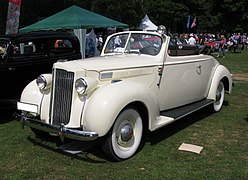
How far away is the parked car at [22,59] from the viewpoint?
19.6ft

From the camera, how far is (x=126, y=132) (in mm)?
4078

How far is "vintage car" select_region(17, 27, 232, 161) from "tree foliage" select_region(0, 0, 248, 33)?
26.4 m

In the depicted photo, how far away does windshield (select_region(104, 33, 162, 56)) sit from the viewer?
5.17m

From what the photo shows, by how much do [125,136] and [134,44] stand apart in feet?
6.49

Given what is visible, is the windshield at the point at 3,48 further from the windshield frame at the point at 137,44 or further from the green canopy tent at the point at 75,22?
the green canopy tent at the point at 75,22

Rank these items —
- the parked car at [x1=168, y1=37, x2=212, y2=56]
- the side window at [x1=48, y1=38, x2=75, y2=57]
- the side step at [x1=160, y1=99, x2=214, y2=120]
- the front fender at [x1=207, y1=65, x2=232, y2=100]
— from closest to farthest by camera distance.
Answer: the side step at [x1=160, y1=99, x2=214, y2=120] < the parked car at [x1=168, y1=37, x2=212, y2=56] < the front fender at [x1=207, y1=65, x2=232, y2=100] < the side window at [x1=48, y1=38, x2=75, y2=57]

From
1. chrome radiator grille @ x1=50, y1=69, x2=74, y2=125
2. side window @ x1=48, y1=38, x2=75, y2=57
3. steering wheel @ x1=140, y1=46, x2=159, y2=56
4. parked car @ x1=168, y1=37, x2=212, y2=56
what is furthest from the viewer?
side window @ x1=48, y1=38, x2=75, y2=57

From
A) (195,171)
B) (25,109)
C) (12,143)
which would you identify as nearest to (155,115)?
(195,171)

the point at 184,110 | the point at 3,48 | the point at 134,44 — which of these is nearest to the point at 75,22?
the point at 3,48

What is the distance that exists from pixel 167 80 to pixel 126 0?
29299 mm

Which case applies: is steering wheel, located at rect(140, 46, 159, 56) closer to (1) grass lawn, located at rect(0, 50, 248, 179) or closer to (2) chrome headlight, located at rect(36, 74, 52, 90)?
(1) grass lawn, located at rect(0, 50, 248, 179)

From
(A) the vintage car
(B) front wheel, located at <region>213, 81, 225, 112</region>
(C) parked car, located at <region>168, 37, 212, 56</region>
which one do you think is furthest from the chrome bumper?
(B) front wheel, located at <region>213, 81, 225, 112</region>

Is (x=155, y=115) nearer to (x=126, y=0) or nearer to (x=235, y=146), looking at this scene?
(x=235, y=146)

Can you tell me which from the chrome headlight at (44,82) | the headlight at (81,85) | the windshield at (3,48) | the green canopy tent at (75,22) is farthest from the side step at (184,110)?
the green canopy tent at (75,22)
